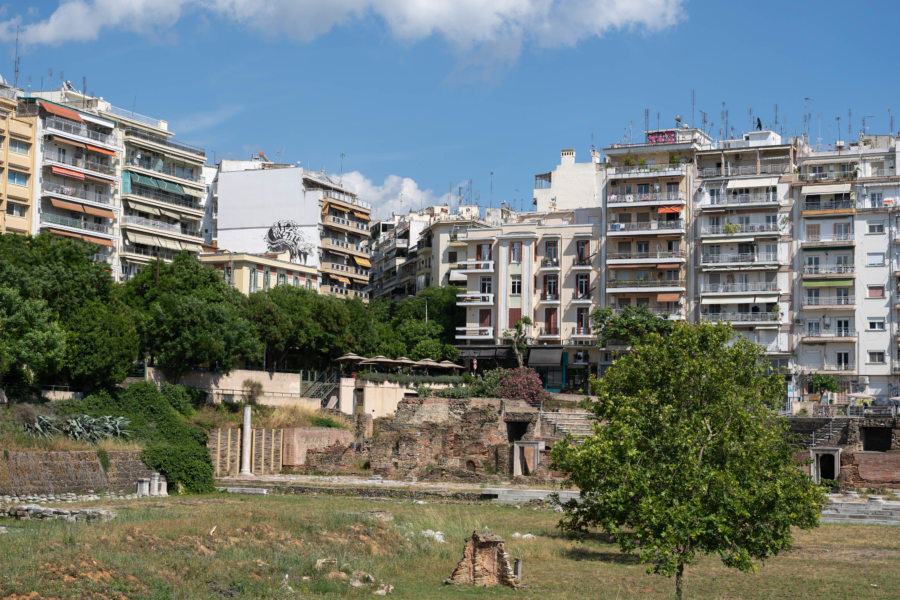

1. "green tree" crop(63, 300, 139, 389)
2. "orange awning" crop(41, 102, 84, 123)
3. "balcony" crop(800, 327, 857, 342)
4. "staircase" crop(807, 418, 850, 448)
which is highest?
"orange awning" crop(41, 102, 84, 123)

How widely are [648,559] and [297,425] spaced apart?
4175cm

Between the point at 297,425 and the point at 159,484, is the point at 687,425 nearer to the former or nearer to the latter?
the point at 159,484

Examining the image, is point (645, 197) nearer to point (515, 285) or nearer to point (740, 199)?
point (740, 199)

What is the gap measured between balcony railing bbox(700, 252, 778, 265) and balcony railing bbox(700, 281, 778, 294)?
5.42ft

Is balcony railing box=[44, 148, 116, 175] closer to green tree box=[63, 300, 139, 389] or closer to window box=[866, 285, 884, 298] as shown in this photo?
green tree box=[63, 300, 139, 389]

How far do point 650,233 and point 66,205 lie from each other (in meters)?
42.5

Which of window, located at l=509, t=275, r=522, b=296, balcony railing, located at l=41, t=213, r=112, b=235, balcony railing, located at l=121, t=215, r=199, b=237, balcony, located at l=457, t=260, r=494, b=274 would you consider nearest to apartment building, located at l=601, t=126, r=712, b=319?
window, located at l=509, t=275, r=522, b=296

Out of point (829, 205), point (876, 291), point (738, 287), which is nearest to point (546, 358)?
point (738, 287)

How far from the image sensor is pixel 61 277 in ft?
165

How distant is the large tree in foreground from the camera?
69.1 ft

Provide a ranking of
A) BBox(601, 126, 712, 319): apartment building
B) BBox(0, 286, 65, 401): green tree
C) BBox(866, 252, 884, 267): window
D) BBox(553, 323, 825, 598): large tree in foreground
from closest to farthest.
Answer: BBox(553, 323, 825, 598): large tree in foreground < BBox(0, 286, 65, 401): green tree < BBox(866, 252, 884, 267): window < BBox(601, 126, 712, 319): apartment building

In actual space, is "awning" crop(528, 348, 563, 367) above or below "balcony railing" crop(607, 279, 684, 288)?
below

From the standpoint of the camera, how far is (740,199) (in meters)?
79.9

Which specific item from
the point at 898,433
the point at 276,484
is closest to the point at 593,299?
the point at 898,433
